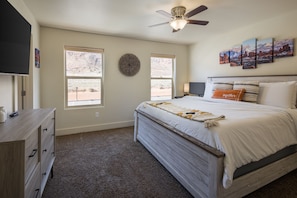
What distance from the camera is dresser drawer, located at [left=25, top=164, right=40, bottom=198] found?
1130mm

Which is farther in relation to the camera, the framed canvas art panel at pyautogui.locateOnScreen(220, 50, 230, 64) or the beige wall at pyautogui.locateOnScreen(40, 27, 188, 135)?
the framed canvas art panel at pyautogui.locateOnScreen(220, 50, 230, 64)

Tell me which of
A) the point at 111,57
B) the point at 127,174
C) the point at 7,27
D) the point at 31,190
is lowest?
the point at 127,174

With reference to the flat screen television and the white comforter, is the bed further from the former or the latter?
the flat screen television

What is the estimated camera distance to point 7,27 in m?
1.49

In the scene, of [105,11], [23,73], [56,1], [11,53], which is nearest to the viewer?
[11,53]

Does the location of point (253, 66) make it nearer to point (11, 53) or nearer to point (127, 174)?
point (127, 174)

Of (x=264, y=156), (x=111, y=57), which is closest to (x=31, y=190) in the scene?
(x=264, y=156)

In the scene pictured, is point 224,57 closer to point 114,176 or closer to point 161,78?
point 161,78

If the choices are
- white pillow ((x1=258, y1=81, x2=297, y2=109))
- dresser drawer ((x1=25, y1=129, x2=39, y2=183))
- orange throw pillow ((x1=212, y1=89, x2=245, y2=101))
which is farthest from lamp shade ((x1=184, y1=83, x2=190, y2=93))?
dresser drawer ((x1=25, y1=129, x2=39, y2=183))

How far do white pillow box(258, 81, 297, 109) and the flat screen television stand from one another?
11.6 feet

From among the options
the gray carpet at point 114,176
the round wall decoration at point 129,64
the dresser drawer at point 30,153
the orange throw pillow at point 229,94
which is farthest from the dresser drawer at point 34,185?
the round wall decoration at point 129,64

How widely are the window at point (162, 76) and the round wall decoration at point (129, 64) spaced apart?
0.56m

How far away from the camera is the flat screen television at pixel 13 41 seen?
1.44 meters

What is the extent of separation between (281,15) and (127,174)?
12.0 feet
